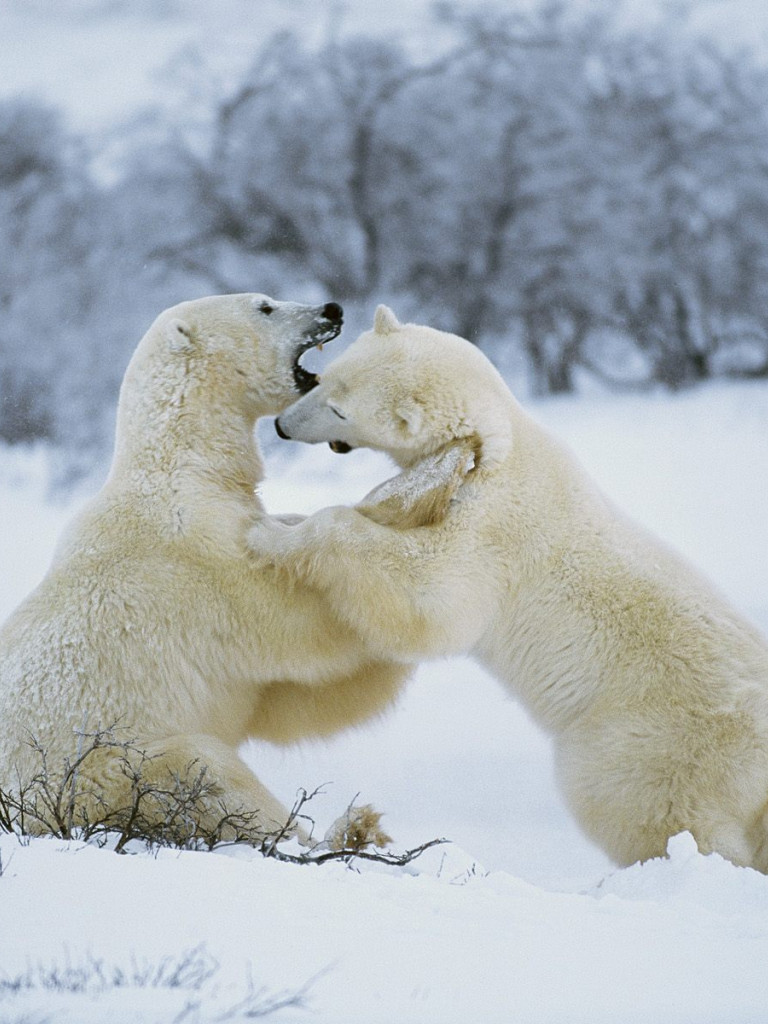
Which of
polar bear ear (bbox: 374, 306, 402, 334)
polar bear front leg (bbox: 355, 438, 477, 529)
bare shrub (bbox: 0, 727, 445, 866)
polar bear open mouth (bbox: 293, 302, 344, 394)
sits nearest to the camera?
bare shrub (bbox: 0, 727, 445, 866)

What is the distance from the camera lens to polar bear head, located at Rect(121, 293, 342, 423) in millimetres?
3707

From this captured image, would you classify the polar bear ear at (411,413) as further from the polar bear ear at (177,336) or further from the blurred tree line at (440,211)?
the blurred tree line at (440,211)

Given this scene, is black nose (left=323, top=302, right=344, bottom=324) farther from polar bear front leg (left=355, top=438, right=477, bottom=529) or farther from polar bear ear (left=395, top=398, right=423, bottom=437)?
polar bear front leg (left=355, top=438, right=477, bottom=529)

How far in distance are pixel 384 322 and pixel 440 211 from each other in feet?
30.3

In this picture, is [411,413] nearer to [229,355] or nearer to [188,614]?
[229,355]

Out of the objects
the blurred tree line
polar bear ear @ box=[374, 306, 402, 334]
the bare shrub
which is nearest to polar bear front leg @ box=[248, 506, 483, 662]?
the bare shrub

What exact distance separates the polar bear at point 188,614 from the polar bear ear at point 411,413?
0.41 m

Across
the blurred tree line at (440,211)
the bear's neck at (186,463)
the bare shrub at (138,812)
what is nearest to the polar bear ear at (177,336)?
the bear's neck at (186,463)

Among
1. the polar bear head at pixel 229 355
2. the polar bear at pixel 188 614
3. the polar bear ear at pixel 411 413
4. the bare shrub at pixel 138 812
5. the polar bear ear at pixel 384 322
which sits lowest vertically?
the bare shrub at pixel 138 812

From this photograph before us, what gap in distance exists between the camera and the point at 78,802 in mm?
3174

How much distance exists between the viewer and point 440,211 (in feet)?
41.3

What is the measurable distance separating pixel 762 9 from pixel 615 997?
1392 centimetres

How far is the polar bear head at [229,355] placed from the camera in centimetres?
371

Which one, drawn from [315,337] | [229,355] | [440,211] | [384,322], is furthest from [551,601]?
[440,211]
